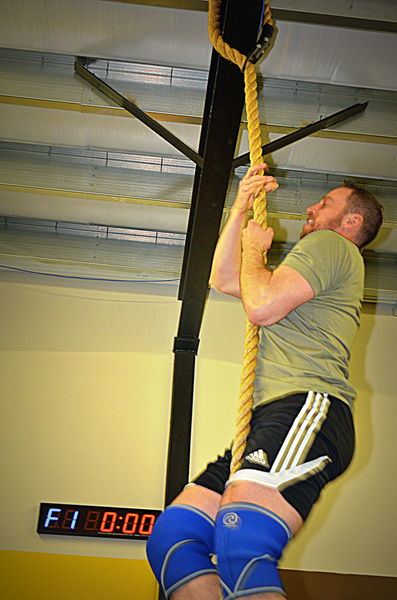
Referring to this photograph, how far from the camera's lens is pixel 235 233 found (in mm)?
2008

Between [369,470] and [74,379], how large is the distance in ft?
7.50

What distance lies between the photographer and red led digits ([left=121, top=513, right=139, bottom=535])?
414 centimetres

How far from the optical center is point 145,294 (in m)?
5.07

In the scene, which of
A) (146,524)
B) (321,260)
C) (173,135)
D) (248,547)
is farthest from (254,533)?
(146,524)

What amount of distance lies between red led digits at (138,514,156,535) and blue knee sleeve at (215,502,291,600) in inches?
114

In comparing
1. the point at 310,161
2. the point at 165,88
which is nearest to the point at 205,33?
the point at 165,88

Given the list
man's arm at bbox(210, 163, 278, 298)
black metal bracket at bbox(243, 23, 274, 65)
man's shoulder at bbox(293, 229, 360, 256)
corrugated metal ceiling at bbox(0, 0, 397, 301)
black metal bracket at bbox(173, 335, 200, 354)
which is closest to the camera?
man's shoulder at bbox(293, 229, 360, 256)

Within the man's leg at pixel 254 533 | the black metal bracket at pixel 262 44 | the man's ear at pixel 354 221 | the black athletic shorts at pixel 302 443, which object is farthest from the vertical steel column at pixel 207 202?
the man's leg at pixel 254 533

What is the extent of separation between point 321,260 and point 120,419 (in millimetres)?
3051

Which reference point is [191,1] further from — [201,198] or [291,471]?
[291,471]

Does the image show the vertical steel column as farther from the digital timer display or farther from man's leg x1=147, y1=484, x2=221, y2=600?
man's leg x1=147, y1=484, x2=221, y2=600

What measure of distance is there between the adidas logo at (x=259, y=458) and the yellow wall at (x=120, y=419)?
9.03ft

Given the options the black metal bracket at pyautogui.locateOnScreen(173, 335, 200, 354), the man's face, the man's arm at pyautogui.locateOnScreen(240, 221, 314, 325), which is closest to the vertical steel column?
the black metal bracket at pyautogui.locateOnScreen(173, 335, 200, 354)

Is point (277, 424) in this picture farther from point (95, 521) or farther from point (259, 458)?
point (95, 521)
